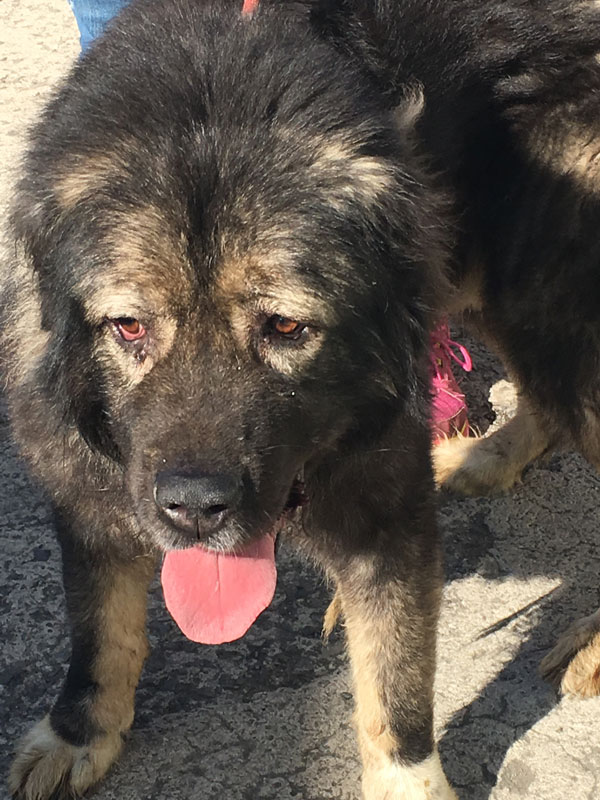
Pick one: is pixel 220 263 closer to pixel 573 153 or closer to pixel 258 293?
pixel 258 293

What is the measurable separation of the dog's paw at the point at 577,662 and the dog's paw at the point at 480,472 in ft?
2.46

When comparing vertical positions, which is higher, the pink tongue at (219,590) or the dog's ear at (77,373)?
the dog's ear at (77,373)

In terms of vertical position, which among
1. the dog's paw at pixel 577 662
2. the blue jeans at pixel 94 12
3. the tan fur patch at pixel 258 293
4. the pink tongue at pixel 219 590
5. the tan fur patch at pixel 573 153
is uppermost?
the tan fur patch at pixel 573 153

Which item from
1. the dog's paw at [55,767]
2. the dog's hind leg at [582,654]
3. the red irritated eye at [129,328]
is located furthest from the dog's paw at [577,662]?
the red irritated eye at [129,328]

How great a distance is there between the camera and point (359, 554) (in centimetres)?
263

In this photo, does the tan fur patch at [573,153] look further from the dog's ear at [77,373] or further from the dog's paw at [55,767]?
the dog's paw at [55,767]

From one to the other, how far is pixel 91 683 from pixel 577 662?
1.36 meters

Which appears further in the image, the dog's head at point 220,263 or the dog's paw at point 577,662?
the dog's paw at point 577,662

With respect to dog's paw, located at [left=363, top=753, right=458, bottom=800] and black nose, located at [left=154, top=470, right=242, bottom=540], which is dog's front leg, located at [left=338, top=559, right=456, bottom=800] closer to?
dog's paw, located at [left=363, top=753, right=458, bottom=800]

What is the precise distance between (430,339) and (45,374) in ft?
2.97

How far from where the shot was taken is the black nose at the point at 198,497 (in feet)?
6.92

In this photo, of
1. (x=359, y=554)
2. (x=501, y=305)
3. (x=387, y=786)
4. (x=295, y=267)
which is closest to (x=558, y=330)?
(x=501, y=305)

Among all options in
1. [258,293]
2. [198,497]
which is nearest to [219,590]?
[198,497]

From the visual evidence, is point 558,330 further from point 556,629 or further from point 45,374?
point 45,374
